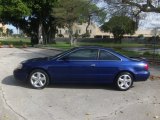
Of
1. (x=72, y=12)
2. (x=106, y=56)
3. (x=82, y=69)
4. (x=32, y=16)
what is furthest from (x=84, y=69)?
(x=32, y=16)

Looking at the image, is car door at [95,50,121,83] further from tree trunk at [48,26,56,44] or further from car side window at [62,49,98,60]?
tree trunk at [48,26,56,44]

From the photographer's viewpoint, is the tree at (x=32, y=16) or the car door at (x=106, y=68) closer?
the car door at (x=106, y=68)

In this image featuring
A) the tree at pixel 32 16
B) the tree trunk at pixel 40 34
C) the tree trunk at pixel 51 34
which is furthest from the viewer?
the tree trunk at pixel 51 34

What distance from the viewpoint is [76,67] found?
12633mm

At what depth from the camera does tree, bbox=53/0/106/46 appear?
4160cm

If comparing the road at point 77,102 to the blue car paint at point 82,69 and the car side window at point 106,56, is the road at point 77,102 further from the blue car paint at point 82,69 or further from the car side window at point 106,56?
the car side window at point 106,56

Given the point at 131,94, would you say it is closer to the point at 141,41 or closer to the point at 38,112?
the point at 38,112

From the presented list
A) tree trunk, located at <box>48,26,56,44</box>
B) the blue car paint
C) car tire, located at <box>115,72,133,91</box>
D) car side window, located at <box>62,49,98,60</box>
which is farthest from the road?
tree trunk, located at <box>48,26,56,44</box>

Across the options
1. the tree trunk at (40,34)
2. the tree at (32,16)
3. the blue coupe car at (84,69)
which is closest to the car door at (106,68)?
the blue coupe car at (84,69)

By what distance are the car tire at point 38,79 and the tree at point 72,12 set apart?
2716 centimetres

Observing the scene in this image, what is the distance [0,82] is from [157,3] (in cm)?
2007

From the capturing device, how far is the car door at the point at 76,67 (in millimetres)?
12602

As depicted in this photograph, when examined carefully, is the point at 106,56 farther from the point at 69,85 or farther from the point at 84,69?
the point at 69,85

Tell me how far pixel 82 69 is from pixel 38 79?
1.47 metres
